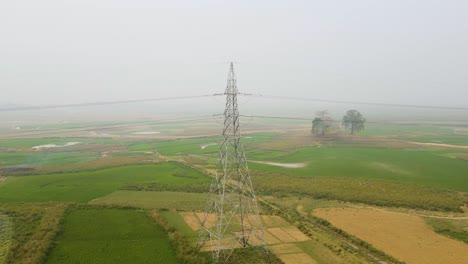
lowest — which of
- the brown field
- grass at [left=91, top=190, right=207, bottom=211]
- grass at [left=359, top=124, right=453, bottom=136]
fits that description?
the brown field

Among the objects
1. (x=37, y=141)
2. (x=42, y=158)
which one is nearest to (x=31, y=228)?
(x=42, y=158)

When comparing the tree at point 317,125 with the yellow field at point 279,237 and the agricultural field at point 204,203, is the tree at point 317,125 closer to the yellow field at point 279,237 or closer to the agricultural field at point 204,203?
the agricultural field at point 204,203

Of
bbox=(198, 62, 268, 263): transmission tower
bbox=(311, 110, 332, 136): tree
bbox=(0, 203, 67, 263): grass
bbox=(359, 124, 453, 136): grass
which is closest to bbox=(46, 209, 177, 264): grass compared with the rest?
bbox=(0, 203, 67, 263): grass

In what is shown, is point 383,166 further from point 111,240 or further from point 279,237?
point 111,240

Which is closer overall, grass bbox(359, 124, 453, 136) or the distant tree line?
the distant tree line

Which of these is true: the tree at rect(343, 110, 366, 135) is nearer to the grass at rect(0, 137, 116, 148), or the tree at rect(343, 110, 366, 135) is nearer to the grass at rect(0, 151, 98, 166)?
the grass at rect(0, 137, 116, 148)

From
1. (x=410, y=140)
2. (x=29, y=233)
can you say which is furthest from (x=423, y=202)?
(x=410, y=140)

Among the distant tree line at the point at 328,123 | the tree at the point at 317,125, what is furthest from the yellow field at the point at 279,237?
the distant tree line at the point at 328,123
